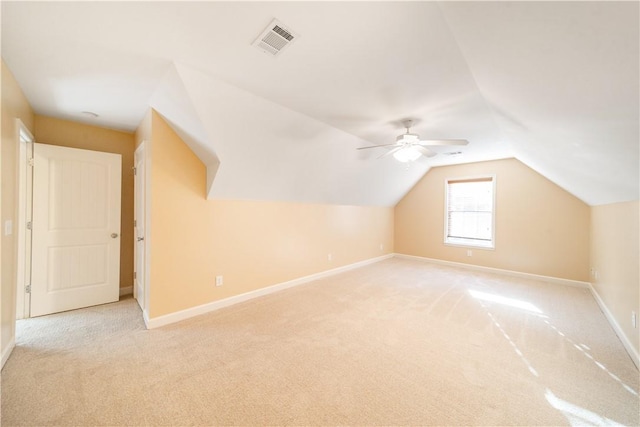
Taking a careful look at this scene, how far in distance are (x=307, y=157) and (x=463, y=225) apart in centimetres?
429

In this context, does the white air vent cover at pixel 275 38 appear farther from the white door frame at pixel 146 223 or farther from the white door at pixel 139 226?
the white door at pixel 139 226

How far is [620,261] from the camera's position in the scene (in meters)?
2.73

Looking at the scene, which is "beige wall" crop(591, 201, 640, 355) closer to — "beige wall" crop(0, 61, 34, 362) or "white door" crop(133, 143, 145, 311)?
"white door" crop(133, 143, 145, 311)

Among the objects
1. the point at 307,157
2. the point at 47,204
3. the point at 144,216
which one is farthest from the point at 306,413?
the point at 47,204

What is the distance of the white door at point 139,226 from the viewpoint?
3008 mm

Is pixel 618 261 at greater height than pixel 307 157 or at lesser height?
lesser

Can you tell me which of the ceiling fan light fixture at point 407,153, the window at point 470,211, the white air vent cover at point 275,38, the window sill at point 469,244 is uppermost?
the white air vent cover at point 275,38

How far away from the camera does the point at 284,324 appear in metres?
2.81

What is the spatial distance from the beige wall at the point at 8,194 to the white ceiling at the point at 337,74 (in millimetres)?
210

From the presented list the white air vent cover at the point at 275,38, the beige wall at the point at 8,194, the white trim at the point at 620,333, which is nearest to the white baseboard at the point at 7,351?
the beige wall at the point at 8,194

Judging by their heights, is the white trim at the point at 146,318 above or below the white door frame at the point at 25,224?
below

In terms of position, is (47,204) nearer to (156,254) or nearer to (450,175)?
(156,254)

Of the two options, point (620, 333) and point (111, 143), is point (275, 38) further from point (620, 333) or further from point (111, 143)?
point (620, 333)

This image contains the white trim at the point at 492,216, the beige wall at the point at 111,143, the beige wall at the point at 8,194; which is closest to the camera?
the beige wall at the point at 8,194
